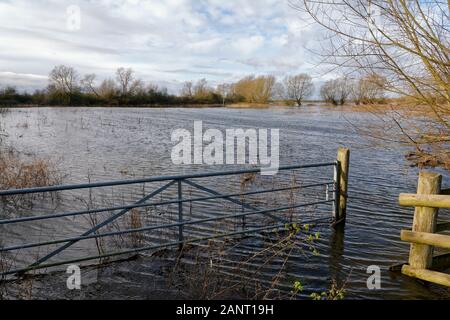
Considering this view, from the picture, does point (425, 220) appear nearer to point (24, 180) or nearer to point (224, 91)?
point (24, 180)

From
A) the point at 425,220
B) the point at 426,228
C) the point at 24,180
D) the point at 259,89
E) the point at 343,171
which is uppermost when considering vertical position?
the point at 259,89

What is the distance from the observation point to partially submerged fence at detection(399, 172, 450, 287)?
5.19 meters

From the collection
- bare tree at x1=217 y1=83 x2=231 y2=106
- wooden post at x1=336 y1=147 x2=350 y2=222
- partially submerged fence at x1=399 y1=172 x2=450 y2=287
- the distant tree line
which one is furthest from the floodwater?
bare tree at x1=217 y1=83 x2=231 y2=106

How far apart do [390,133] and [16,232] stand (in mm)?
7903

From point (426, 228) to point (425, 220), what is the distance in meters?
0.13

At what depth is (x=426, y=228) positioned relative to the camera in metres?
5.39

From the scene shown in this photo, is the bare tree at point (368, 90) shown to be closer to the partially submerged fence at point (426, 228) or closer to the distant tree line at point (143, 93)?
the partially submerged fence at point (426, 228)

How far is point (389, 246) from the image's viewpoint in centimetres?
723

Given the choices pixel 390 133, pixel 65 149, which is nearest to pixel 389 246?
pixel 390 133

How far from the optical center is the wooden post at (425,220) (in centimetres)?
533

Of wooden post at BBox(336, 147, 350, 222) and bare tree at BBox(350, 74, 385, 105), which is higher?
bare tree at BBox(350, 74, 385, 105)

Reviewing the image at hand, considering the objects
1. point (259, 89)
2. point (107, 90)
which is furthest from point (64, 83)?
point (259, 89)

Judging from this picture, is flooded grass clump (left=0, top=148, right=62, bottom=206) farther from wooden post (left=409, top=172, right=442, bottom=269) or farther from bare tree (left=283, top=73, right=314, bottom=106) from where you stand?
bare tree (left=283, top=73, right=314, bottom=106)
